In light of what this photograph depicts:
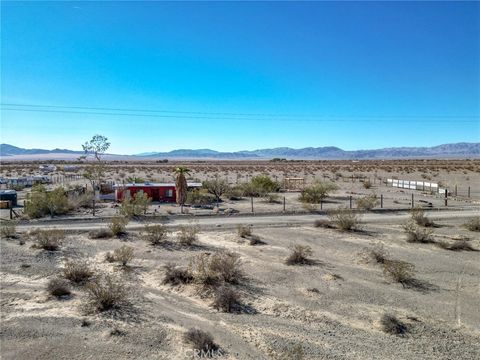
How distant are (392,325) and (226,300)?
15.4ft

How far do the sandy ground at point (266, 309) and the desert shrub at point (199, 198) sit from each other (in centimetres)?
1532

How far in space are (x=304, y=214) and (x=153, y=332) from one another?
64.5 ft

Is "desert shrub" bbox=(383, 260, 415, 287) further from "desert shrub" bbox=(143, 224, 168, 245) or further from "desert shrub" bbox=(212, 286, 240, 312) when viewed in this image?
"desert shrub" bbox=(143, 224, 168, 245)

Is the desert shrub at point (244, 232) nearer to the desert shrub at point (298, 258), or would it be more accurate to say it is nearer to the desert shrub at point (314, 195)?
the desert shrub at point (298, 258)

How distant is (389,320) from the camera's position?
34.5 ft

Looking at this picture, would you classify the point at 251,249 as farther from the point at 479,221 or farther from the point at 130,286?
the point at 479,221

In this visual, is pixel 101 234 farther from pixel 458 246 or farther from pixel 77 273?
pixel 458 246

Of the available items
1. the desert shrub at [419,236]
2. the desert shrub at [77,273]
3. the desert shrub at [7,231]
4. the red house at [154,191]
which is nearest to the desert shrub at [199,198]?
the red house at [154,191]

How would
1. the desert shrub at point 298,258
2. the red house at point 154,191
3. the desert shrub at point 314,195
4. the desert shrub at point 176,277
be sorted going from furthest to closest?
the red house at point 154,191 → the desert shrub at point 314,195 → the desert shrub at point 298,258 → the desert shrub at point 176,277

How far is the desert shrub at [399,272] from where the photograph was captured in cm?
1395

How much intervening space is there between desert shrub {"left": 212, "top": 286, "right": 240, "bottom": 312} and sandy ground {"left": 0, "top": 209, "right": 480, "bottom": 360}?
10.1 inches

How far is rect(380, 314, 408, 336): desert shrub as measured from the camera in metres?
10.2

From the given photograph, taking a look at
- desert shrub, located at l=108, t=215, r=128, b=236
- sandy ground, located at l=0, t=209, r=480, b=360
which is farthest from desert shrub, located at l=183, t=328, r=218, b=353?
desert shrub, located at l=108, t=215, r=128, b=236

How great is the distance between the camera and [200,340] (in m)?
9.27
